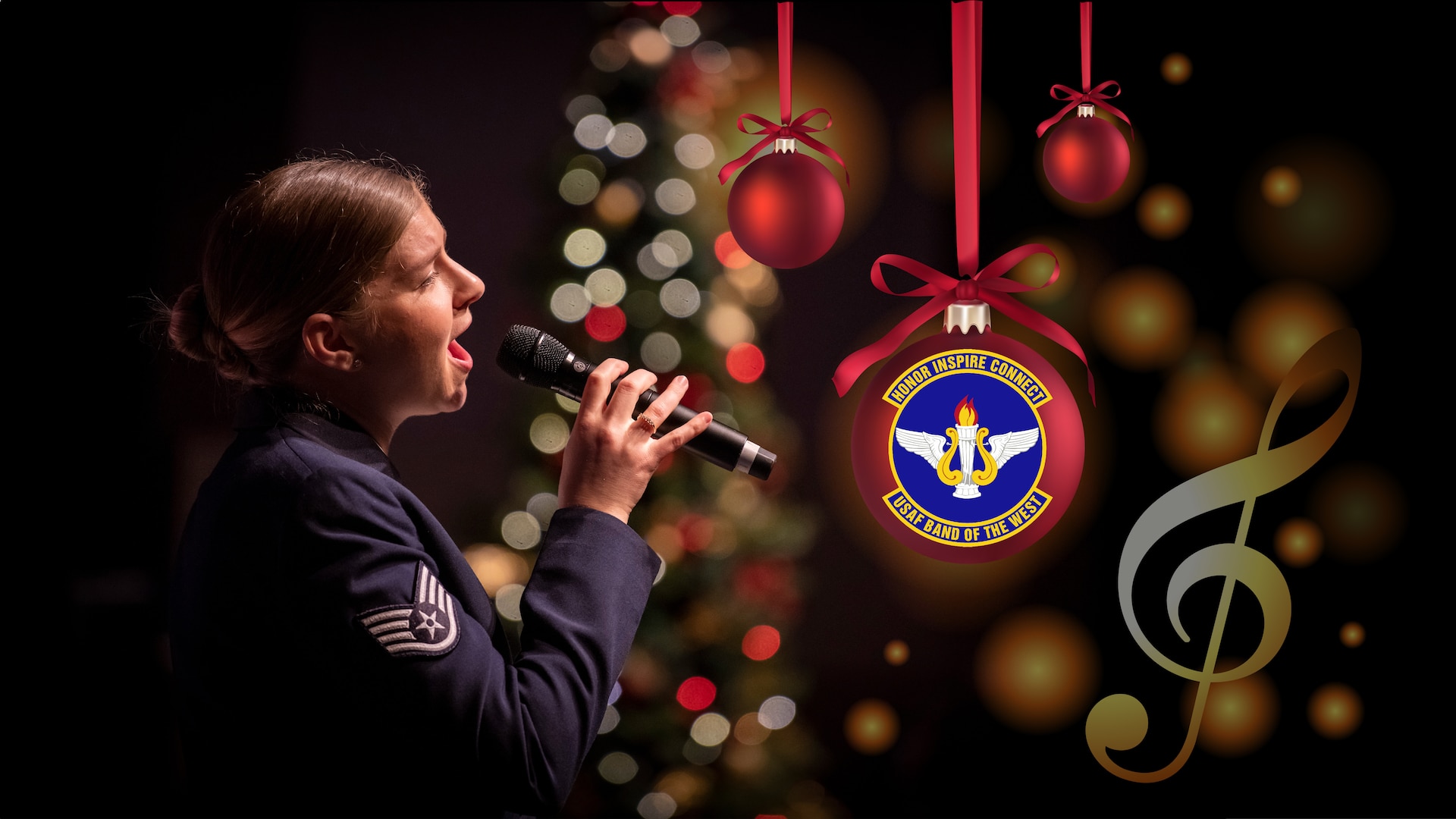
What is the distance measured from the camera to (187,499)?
2686 mm

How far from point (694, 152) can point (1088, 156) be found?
Result: 3.31 feet

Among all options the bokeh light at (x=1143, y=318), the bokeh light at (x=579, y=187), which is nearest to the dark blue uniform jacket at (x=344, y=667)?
the bokeh light at (x=579, y=187)

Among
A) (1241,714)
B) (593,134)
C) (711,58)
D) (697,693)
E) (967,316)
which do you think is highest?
(711,58)

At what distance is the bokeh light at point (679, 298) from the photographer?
2.22 meters

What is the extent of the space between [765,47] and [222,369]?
2.42 m

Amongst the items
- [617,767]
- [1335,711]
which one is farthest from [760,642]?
[1335,711]

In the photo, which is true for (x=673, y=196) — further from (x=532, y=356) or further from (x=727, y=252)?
(x=532, y=356)

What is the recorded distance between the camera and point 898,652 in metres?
3.01

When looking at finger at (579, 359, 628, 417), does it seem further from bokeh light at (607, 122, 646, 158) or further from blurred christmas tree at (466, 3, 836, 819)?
bokeh light at (607, 122, 646, 158)

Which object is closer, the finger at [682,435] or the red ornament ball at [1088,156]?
the finger at [682,435]

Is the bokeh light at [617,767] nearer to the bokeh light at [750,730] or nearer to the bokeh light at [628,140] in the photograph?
the bokeh light at [750,730]

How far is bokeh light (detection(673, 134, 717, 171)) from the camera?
7.30ft

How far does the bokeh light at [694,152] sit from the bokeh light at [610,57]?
0.72 ft

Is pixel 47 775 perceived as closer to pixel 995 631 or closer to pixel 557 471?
pixel 557 471
